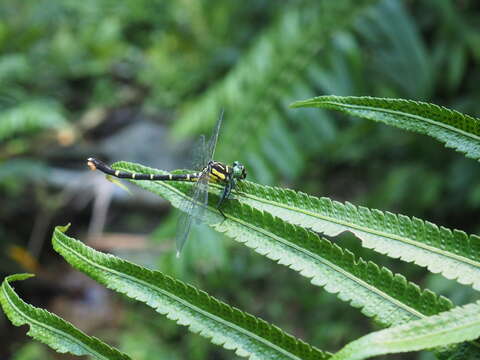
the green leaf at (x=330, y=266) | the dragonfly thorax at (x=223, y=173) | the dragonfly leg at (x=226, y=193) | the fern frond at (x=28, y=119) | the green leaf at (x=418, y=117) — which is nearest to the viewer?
the green leaf at (x=330, y=266)

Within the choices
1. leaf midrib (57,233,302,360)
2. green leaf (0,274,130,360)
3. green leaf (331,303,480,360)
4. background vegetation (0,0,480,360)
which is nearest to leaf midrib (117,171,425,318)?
green leaf (331,303,480,360)

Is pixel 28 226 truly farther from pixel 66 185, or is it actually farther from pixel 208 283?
pixel 208 283

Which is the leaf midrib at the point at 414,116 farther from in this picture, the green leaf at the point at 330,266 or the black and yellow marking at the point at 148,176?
the black and yellow marking at the point at 148,176

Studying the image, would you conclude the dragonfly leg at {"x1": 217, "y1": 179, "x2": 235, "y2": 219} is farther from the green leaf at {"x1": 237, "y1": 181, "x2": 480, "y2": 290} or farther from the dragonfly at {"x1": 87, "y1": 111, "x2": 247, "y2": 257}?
the green leaf at {"x1": 237, "y1": 181, "x2": 480, "y2": 290}

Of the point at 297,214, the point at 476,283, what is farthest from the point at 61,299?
the point at 476,283

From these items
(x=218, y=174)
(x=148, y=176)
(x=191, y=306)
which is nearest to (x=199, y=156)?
(x=218, y=174)

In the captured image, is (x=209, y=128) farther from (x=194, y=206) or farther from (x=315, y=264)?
(x=315, y=264)

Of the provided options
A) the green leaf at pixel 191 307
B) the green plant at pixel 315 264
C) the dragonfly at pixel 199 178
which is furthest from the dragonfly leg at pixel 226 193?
the green leaf at pixel 191 307
